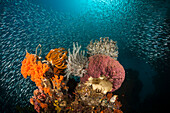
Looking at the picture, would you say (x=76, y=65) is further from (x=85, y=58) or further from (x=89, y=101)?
(x=89, y=101)

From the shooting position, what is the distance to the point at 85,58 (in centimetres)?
258

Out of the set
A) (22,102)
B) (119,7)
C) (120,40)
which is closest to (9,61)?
(22,102)

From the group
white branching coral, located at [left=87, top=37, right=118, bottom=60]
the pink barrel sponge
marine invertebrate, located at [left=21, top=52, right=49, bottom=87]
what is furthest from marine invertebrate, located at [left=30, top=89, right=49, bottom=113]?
white branching coral, located at [left=87, top=37, right=118, bottom=60]

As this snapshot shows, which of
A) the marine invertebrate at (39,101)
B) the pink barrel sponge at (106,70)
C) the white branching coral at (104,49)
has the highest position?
the white branching coral at (104,49)

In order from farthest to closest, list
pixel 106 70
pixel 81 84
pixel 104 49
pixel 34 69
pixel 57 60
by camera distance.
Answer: pixel 104 49
pixel 57 60
pixel 81 84
pixel 106 70
pixel 34 69

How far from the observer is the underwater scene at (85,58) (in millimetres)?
2289

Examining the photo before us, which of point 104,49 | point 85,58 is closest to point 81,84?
point 85,58

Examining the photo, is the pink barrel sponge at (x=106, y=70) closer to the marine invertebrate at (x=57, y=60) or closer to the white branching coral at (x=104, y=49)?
the white branching coral at (x=104, y=49)

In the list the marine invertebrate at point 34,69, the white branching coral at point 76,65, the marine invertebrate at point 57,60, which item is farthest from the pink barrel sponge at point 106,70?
the marine invertebrate at point 34,69

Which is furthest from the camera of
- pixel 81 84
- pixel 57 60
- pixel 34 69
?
pixel 57 60

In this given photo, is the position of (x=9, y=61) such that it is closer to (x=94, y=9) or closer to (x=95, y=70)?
(x=95, y=70)

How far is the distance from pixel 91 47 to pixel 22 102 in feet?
11.5

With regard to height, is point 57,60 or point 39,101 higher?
point 57,60

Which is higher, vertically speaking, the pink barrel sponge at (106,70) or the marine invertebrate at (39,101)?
the pink barrel sponge at (106,70)
